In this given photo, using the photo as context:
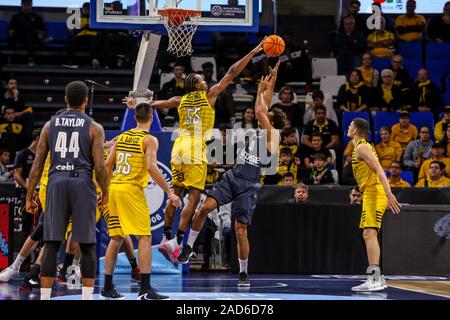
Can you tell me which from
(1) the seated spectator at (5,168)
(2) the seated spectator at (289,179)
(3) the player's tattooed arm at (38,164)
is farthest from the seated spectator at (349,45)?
(3) the player's tattooed arm at (38,164)

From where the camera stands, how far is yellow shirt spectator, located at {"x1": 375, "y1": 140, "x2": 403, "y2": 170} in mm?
16794

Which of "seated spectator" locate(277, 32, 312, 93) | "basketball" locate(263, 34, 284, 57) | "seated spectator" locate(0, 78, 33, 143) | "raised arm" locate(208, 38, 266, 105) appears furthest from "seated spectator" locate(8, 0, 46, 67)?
"basketball" locate(263, 34, 284, 57)

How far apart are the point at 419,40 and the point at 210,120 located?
35.4ft

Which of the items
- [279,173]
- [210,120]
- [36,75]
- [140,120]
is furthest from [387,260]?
[36,75]

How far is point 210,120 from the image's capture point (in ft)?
37.7

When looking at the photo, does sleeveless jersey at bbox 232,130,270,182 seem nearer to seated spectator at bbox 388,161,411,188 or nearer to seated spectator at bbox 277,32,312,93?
seated spectator at bbox 388,161,411,188

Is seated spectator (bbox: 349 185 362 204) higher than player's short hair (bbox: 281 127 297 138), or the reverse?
player's short hair (bbox: 281 127 297 138)

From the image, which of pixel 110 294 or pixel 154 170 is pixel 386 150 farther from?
pixel 110 294

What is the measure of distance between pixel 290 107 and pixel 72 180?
960cm

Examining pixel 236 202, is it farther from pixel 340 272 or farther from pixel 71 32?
pixel 71 32

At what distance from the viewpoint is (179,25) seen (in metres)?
12.4

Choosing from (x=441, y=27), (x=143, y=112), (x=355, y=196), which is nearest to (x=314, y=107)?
(x=355, y=196)

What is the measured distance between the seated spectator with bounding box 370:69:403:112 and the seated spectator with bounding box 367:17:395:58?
1650mm

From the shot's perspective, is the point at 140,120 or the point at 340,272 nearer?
the point at 140,120
